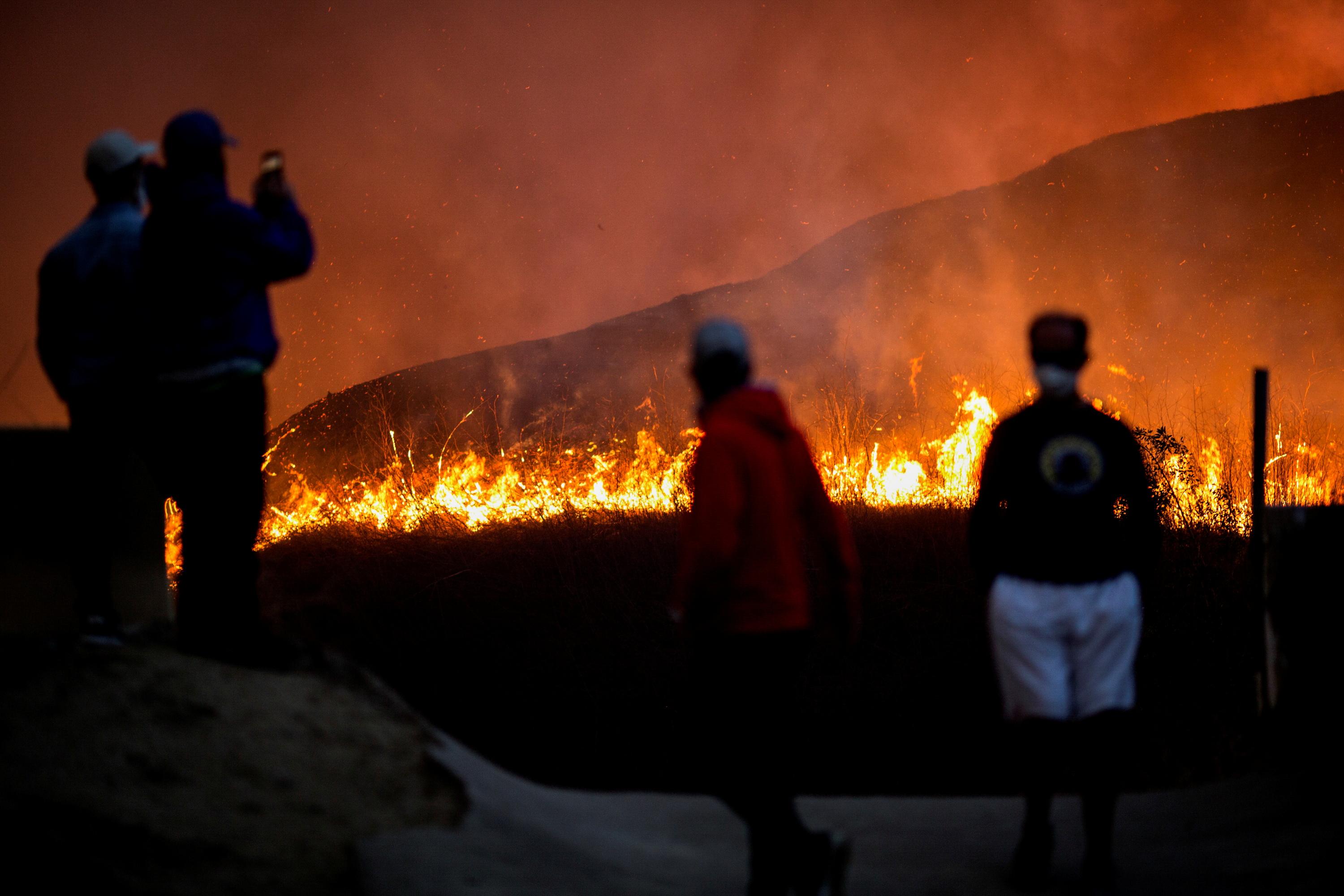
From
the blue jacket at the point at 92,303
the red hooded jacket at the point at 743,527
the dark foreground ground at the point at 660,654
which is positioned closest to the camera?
the red hooded jacket at the point at 743,527

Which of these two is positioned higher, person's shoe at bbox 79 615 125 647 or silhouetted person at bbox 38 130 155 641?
silhouetted person at bbox 38 130 155 641

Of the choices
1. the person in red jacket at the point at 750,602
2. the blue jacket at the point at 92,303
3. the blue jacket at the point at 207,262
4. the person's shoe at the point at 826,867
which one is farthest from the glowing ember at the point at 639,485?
the person in red jacket at the point at 750,602

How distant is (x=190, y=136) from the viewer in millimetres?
4195

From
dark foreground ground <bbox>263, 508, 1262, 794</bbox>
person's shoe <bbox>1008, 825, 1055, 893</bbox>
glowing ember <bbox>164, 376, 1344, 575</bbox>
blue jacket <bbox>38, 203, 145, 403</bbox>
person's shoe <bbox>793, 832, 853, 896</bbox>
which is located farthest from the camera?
glowing ember <bbox>164, 376, 1344, 575</bbox>

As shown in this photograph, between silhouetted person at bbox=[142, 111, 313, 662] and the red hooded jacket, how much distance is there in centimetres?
218

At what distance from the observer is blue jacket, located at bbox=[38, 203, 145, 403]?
4.32m

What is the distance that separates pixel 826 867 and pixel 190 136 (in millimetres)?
3676

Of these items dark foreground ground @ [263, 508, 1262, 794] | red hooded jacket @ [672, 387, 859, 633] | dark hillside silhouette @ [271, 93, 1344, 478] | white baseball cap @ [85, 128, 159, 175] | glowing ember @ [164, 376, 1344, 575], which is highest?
dark hillside silhouette @ [271, 93, 1344, 478]

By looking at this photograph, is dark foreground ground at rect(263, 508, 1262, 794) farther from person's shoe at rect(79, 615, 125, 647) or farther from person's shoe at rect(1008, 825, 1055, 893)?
person's shoe at rect(79, 615, 125, 647)

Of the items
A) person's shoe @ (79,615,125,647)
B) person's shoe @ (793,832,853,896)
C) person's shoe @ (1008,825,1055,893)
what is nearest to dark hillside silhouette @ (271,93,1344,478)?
person's shoe @ (79,615,125,647)

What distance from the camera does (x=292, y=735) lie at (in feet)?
14.0

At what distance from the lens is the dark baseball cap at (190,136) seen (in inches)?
165

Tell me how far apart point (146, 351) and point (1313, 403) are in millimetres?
45515

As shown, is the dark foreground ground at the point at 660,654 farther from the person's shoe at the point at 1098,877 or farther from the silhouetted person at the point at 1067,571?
the silhouetted person at the point at 1067,571
